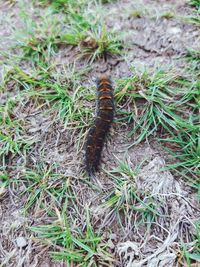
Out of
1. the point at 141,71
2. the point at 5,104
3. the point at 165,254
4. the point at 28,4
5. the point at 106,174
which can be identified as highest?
the point at 28,4

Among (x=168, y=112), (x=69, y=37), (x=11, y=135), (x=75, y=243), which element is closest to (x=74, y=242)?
(x=75, y=243)

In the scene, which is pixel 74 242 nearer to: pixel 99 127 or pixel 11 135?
pixel 99 127

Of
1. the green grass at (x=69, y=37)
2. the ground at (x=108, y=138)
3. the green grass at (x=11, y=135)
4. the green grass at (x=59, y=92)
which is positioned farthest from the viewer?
the green grass at (x=69, y=37)

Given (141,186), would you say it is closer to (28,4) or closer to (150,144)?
(150,144)

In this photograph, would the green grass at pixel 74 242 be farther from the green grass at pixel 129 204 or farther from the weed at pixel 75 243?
the green grass at pixel 129 204

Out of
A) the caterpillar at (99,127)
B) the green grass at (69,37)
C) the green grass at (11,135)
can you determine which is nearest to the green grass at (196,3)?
the green grass at (69,37)

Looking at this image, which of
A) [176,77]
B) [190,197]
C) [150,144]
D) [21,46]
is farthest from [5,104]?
[190,197]

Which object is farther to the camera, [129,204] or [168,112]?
[168,112]
